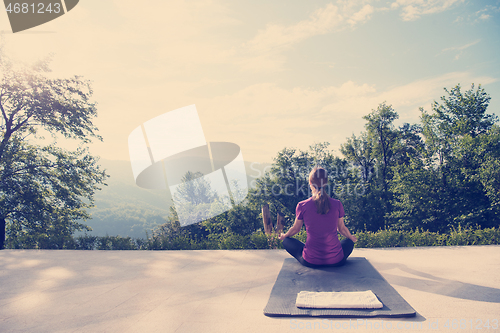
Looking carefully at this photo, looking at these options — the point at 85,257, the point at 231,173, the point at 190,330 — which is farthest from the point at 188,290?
the point at 231,173

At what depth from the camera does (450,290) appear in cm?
296

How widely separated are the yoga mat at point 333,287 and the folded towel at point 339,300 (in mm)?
47

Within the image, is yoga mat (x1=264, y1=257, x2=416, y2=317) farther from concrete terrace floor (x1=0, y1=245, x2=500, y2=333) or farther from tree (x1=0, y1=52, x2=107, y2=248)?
tree (x1=0, y1=52, x2=107, y2=248)

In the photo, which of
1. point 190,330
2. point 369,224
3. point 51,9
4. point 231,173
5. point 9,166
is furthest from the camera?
point 231,173

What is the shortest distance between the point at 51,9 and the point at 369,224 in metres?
25.2

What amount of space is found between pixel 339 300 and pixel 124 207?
99933mm

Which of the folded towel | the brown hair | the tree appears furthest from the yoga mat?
the tree

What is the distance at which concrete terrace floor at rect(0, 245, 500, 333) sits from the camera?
2.29 metres

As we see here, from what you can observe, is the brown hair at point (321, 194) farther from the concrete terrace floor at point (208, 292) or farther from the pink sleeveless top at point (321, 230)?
the concrete terrace floor at point (208, 292)

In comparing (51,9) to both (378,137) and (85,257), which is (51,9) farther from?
(378,137)

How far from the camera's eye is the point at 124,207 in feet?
303

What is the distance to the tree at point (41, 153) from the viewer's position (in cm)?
1298

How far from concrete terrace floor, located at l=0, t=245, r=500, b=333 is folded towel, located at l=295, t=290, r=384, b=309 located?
0.18 meters

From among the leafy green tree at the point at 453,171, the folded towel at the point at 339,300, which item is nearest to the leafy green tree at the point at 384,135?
the leafy green tree at the point at 453,171
